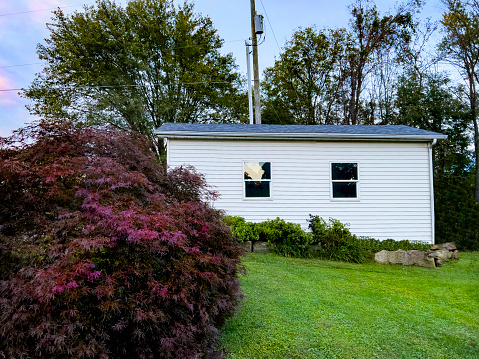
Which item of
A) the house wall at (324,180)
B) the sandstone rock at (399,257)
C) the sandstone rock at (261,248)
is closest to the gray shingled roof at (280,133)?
the house wall at (324,180)

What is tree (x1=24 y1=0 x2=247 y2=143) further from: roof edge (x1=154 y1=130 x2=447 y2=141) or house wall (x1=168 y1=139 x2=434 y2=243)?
house wall (x1=168 y1=139 x2=434 y2=243)

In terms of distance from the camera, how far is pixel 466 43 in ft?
46.4

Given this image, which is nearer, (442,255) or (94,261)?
(94,261)

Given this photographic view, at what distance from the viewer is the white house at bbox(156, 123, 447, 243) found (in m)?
8.98

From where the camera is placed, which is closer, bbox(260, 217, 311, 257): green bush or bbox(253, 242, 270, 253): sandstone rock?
bbox(260, 217, 311, 257): green bush

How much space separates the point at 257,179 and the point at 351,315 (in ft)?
18.2

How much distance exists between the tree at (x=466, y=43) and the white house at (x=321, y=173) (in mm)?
6400

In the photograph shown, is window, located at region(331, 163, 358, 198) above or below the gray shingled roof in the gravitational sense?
below

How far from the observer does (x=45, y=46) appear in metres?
18.4

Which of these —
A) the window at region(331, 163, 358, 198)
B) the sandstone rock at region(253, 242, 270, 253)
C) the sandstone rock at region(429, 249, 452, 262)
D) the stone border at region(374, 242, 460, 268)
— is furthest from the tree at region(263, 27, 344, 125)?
the sandstone rock at region(253, 242, 270, 253)

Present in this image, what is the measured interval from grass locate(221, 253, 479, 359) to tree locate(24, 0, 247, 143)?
14.4 meters

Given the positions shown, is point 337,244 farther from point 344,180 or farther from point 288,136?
point 288,136

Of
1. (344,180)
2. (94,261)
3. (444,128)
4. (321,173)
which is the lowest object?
(94,261)

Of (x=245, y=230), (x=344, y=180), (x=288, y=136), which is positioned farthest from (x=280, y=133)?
(x=245, y=230)
